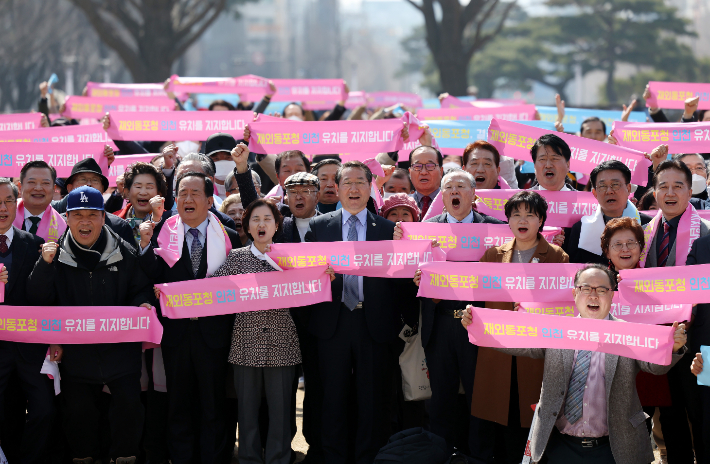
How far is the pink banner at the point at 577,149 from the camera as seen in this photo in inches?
282

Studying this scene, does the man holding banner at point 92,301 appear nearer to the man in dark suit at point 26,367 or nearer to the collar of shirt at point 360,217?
the man in dark suit at point 26,367

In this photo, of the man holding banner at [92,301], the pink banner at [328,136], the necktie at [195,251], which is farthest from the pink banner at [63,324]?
the pink banner at [328,136]

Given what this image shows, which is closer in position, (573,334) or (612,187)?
(573,334)

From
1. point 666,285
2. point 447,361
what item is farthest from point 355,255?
point 666,285

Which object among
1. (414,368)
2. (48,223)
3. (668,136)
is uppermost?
(668,136)

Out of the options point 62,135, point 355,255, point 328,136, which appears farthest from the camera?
point 62,135

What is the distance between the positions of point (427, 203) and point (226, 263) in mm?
2040

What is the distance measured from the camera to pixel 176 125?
8.95 meters

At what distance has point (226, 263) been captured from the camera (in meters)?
6.08

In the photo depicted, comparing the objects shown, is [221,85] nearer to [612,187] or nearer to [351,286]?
[351,286]

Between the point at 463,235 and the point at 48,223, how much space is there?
10.4 ft

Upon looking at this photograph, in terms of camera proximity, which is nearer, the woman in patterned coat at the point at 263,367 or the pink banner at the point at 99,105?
the woman in patterned coat at the point at 263,367

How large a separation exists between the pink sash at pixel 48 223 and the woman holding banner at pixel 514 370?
3.27 meters

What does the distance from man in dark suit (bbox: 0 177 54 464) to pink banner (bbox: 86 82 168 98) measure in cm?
708
